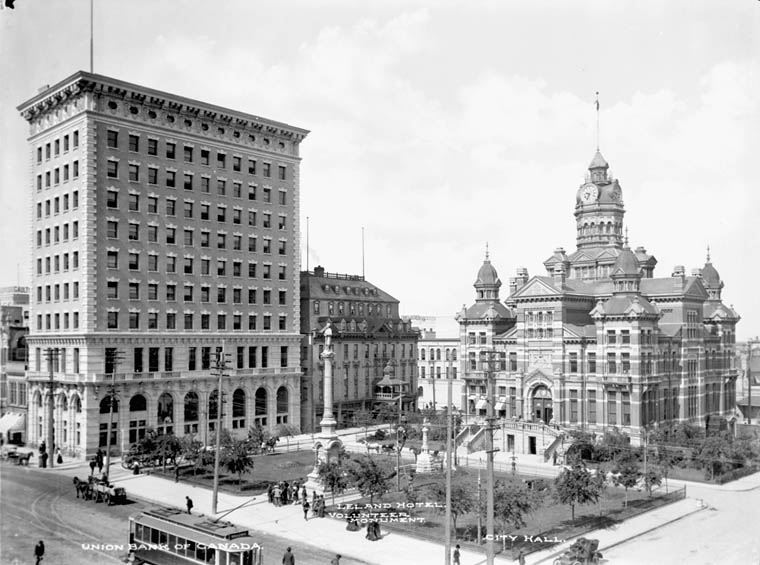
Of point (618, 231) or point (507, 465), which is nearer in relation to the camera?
point (507, 465)

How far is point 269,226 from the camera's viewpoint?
76.9 m

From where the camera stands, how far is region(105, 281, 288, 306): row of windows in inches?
2565

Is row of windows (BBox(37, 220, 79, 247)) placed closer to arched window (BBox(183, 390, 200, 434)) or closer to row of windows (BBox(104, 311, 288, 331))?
row of windows (BBox(104, 311, 288, 331))

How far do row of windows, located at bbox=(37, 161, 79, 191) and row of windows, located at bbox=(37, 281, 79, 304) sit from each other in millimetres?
8802

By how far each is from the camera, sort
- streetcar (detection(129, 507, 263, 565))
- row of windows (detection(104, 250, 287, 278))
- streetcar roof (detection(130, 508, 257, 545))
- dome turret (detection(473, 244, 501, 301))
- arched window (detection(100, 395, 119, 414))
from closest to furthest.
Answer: streetcar (detection(129, 507, 263, 565)), streetcar roof (detection(130, 508, 257, 545)), arched window (detection(100, 395, 119, 414)), row of windows (detection(104, 250, 287, 278)), dome turret (detection(473, 244, 501, 301))

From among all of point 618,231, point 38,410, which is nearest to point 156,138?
point 38,410

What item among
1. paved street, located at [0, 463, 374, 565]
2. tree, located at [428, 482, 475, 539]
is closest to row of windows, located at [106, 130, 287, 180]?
paved street, located at [0, 463, 374, 565]

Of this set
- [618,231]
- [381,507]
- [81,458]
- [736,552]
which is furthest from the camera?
[618,231]

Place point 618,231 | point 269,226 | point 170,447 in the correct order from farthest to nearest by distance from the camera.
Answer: point 618,231, point 269,226, point 170,447

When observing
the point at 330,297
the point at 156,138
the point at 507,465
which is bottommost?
the point at 507,465

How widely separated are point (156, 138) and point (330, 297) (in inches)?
1177

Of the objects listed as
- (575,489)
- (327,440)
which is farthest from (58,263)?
(575,489)

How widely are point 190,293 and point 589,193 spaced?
48091 mm

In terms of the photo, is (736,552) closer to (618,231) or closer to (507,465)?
(507,465)
